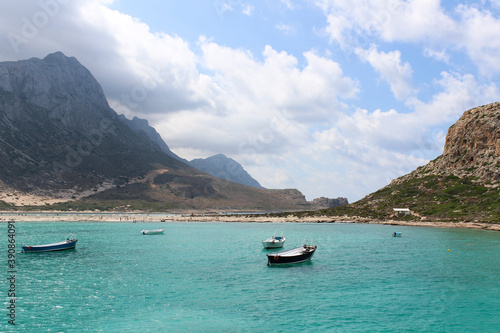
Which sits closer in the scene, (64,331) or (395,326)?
(64,331)

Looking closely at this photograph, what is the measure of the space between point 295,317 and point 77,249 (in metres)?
52.7

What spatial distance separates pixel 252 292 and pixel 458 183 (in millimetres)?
131581

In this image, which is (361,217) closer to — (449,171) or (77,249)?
(449,171)

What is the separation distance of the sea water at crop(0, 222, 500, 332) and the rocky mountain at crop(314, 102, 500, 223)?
216 feet

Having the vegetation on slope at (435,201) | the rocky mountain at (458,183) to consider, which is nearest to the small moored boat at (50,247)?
the vegetation on slope at (435,201)

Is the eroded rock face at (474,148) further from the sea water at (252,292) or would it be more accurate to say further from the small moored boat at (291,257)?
the small moored boat at (291,257)

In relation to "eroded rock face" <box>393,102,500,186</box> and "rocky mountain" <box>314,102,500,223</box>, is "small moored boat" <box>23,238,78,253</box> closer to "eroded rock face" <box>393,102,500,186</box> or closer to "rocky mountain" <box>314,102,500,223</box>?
"rocky mountain" <box>314,102,500,223</box>

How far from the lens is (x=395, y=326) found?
2625 centimetres

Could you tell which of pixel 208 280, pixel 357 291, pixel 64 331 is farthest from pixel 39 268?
pixel 357 291

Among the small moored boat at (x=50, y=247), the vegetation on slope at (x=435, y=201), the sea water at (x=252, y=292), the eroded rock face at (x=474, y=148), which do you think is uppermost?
the eroded rock face at (x=474, y=148)

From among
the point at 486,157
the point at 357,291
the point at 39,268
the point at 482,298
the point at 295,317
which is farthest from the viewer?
the point at 486,157

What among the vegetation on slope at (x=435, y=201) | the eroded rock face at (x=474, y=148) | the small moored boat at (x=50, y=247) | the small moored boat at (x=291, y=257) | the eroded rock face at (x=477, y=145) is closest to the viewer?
the small moored boat at (x=291, y=257)

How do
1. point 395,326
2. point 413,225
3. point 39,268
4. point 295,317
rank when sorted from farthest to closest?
point 413,225 < point 39,268 < point 295,317 < point 395,326

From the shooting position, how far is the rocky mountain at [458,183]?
12025 cm
